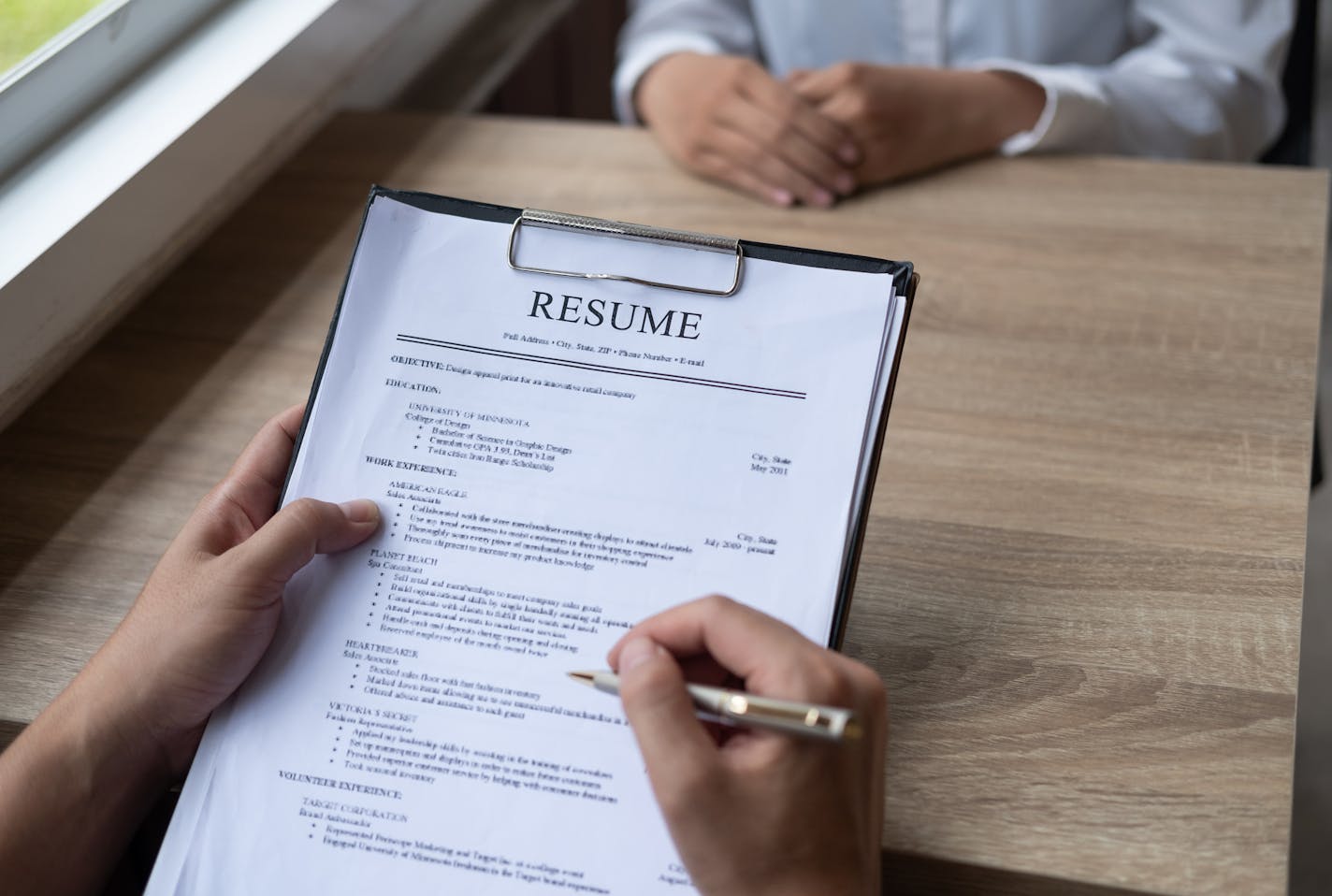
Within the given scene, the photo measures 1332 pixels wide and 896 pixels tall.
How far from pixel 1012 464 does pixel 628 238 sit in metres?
0.27

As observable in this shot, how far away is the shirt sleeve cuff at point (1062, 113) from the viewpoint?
909 millimetres

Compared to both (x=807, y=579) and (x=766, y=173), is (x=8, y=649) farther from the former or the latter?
(x=766, y=173)

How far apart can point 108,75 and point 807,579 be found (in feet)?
2.18

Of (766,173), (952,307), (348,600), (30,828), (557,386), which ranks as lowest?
(30,828)

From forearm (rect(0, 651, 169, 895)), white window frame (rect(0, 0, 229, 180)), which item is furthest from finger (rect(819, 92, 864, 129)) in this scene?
forearm (rect(0, 651, 169, 895))

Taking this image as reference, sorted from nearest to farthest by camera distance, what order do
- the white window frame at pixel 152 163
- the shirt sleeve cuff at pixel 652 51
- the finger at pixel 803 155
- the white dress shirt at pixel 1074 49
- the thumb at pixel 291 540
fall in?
1. the thumb at pixel 291 540
2. the white window frame at pixel 152 163
3. the finger at pixel 803 155
4. the white dress shirt at pixel 1074 49
5. the shirt sleeve cuff at pixel 652 51

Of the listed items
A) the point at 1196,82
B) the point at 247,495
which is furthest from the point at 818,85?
the point at 247,495

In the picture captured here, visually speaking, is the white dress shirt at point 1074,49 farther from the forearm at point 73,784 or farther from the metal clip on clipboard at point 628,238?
the forearm at point 73,784

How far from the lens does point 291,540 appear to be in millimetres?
514

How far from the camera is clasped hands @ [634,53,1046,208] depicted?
2.89 ft

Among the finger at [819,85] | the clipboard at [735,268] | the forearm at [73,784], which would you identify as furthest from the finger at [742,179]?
the forearm at [73,784]

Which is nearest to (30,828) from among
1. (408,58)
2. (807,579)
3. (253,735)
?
(253,735)

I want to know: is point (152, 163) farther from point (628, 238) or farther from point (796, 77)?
point (796, 77)

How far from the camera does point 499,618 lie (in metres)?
0.52
